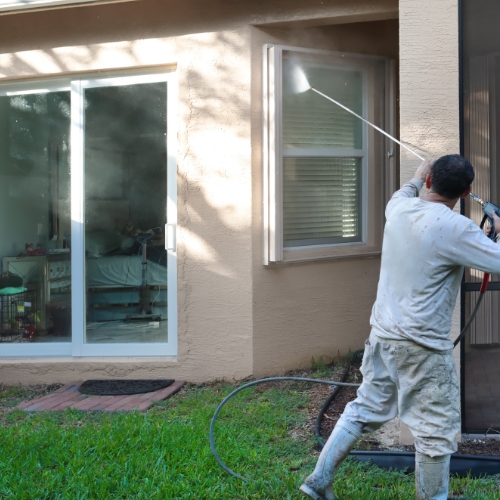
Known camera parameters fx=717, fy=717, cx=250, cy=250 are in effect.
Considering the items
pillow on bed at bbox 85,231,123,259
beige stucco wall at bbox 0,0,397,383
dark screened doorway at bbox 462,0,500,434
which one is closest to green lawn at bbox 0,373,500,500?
dark screened doorway at bbox 462,0,500,434

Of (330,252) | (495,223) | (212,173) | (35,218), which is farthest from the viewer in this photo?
(35,218)

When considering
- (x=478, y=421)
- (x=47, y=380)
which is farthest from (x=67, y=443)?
(x=478, y=421)

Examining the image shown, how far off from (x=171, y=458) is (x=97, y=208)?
3.10m

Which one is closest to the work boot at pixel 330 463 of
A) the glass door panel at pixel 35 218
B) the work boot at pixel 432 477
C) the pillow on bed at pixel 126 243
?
the work boot at pixel 432 477

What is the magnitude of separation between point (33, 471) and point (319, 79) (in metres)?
4.22

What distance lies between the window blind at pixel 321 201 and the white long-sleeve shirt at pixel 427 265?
9.96 ft

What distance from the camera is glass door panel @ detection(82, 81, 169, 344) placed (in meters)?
6.61

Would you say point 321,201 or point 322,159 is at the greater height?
point 322,159

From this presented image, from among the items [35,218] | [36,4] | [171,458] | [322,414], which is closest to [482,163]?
[322,414]

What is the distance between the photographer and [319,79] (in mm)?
6625

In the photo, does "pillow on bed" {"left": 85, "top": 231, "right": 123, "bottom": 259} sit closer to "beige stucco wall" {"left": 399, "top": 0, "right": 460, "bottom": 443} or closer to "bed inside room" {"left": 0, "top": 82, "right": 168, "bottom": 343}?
"bed inside room" {"left": 0, "top": 82, "right": 168, "bottom": 343}

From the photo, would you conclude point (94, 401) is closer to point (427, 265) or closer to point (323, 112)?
point (323, 112)

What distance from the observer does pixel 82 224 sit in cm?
670

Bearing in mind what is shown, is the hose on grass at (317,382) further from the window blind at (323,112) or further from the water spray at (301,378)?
the window blind at (323,112)
